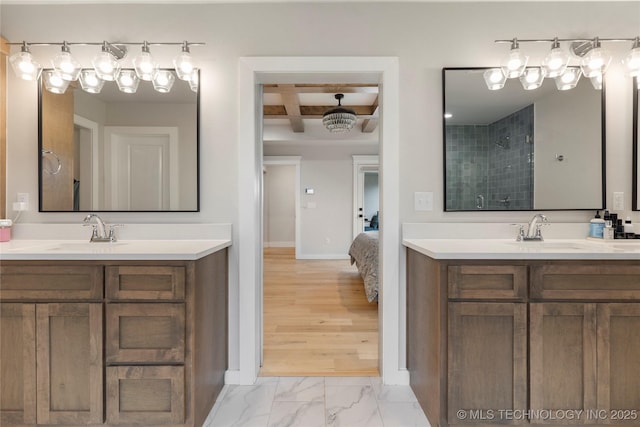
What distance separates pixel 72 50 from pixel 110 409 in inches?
81.0

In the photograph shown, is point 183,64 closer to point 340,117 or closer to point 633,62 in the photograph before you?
point 340,117

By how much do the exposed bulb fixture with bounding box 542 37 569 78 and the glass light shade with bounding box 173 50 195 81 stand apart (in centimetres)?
211

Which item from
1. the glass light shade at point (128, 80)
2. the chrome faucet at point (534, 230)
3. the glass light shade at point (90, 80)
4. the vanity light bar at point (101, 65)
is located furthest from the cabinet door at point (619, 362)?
the glass light shade at point (90, 80)

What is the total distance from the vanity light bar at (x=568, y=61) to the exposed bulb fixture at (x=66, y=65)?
2497mm

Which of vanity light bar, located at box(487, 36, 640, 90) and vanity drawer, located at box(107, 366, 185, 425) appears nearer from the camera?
vanity drawer, located at box(107, 366, 185, 425)

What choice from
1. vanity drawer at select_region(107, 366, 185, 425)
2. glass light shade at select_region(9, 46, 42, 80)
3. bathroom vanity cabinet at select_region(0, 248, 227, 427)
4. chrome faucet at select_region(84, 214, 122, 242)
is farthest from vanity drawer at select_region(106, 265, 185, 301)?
glass light shade at select_region(9, 46, 42, 80)

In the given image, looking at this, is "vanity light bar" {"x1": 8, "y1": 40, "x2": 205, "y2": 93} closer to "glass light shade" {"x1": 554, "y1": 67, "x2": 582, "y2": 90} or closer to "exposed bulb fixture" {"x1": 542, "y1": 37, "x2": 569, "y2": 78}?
"exposed bulb fixture" {"x1": 542, "y1": 37, "x2": 569, "y2": 78}

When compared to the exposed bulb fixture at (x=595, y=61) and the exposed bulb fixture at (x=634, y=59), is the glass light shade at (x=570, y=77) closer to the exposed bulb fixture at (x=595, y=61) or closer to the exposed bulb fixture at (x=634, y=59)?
the exposed bulb fixture at (x=595, y=61)

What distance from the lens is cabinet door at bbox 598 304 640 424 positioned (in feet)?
4.71

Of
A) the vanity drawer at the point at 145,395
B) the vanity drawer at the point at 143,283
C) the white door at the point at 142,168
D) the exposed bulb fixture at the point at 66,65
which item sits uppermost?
the exposed bulb fixture at the point at 66,65

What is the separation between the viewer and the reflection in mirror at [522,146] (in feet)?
6.53

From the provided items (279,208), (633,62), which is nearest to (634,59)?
(633,62)

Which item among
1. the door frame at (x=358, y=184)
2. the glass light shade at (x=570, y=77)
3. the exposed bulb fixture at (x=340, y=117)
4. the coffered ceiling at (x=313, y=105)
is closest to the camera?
the glass light shade at (x=570, y=77)

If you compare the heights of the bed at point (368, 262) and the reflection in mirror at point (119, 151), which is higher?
the reflection in mirror at point (119, 151)
